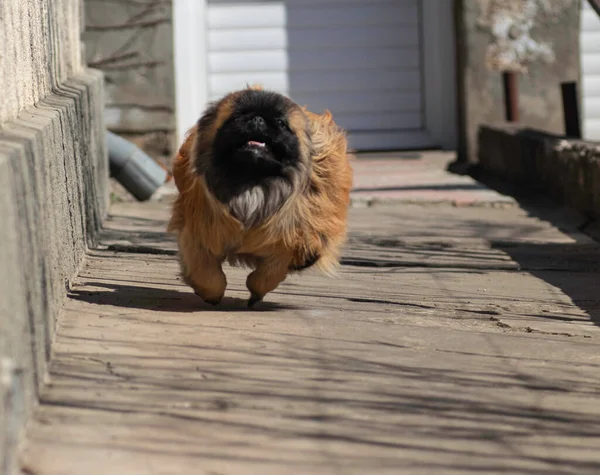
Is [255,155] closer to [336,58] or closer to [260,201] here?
[260,201]

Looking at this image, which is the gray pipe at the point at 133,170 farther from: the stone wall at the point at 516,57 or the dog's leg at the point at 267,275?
the stone wall at the point at 516,57

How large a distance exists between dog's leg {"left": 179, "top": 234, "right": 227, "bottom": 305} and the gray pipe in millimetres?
3809

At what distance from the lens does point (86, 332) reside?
3814 millimetres

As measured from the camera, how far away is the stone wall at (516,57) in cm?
1072

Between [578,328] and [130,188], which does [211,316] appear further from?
[130,188]

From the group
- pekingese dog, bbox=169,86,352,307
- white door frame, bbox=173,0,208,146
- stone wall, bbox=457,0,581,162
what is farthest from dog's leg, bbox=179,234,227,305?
stone wall, bbox=457,0,581,162

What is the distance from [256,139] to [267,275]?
26.6 inches

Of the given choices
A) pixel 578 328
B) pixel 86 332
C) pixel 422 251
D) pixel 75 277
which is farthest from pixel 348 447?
pixel 422 251

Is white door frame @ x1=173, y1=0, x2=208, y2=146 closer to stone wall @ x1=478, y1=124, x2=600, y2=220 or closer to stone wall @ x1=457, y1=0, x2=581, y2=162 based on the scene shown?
stone wall @ x1=457, y1=0, x2=581, y2=162

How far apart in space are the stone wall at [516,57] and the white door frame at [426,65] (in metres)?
0.65

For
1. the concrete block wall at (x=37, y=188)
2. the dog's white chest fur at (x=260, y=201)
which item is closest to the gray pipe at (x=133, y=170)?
the concrete block wall at (x=37, y=188)

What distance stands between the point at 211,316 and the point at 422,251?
2244mm

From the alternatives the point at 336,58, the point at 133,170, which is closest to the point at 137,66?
the point at 133,170

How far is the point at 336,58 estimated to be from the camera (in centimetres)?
1204
